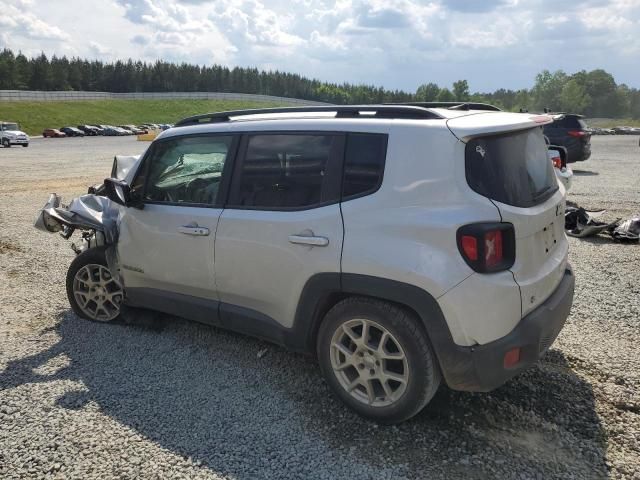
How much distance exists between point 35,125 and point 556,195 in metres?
82.0

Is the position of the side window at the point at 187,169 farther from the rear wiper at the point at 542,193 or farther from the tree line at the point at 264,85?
the tree line at the point at 264,85

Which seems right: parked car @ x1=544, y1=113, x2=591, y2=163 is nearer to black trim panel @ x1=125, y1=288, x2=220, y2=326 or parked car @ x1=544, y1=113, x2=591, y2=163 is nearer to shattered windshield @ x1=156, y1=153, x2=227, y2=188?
shattered windshield @ x1=156, y1=153, x2=227, y2=188

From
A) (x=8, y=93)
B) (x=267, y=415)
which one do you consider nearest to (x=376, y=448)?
(x=267, y=415)

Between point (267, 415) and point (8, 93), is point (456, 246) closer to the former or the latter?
point (267, 415)

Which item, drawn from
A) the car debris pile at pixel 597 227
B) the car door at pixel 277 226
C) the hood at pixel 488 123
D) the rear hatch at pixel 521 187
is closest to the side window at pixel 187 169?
the car door at pixel 277 226

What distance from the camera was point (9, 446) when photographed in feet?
10.2

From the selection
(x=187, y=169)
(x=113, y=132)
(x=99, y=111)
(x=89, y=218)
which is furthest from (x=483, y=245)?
(x=99, y=111)

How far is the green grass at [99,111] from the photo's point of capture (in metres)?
75.0

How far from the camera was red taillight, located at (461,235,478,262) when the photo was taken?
108 inches

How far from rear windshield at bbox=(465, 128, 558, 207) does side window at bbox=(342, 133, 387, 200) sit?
0.50 metres

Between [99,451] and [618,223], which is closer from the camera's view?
[99,451]

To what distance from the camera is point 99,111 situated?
91062 millimetres

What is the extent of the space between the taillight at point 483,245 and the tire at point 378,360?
1.62 ft

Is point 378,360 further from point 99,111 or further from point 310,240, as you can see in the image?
point 99,111
